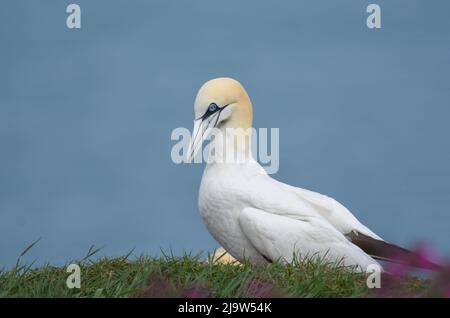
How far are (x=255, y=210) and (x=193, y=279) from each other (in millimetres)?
1027

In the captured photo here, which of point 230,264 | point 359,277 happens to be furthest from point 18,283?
point 359,277

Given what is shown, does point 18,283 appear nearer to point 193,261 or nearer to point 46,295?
point 46,295

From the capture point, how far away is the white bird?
5.48 m

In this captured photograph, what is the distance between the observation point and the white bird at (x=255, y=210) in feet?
18.0

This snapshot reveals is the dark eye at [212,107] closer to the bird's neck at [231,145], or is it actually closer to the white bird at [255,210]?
the white bird at [255,210]

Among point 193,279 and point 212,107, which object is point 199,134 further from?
point 193,279

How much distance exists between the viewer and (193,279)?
4.70 meters

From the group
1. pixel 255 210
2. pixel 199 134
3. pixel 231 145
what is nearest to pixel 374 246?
pixel 255 210

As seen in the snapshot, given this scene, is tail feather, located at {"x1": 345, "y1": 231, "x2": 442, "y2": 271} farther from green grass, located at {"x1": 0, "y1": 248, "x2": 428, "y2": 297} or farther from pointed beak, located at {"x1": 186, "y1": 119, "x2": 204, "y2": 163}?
pointed beak, located at {"x1": 186, "y1": 119, "x2": 204, "y2": 163}

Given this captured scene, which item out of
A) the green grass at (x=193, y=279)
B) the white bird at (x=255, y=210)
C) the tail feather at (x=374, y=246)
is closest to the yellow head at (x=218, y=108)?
the white bird at (x=255, y=210)

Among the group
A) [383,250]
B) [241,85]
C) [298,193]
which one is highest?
[241,85]
